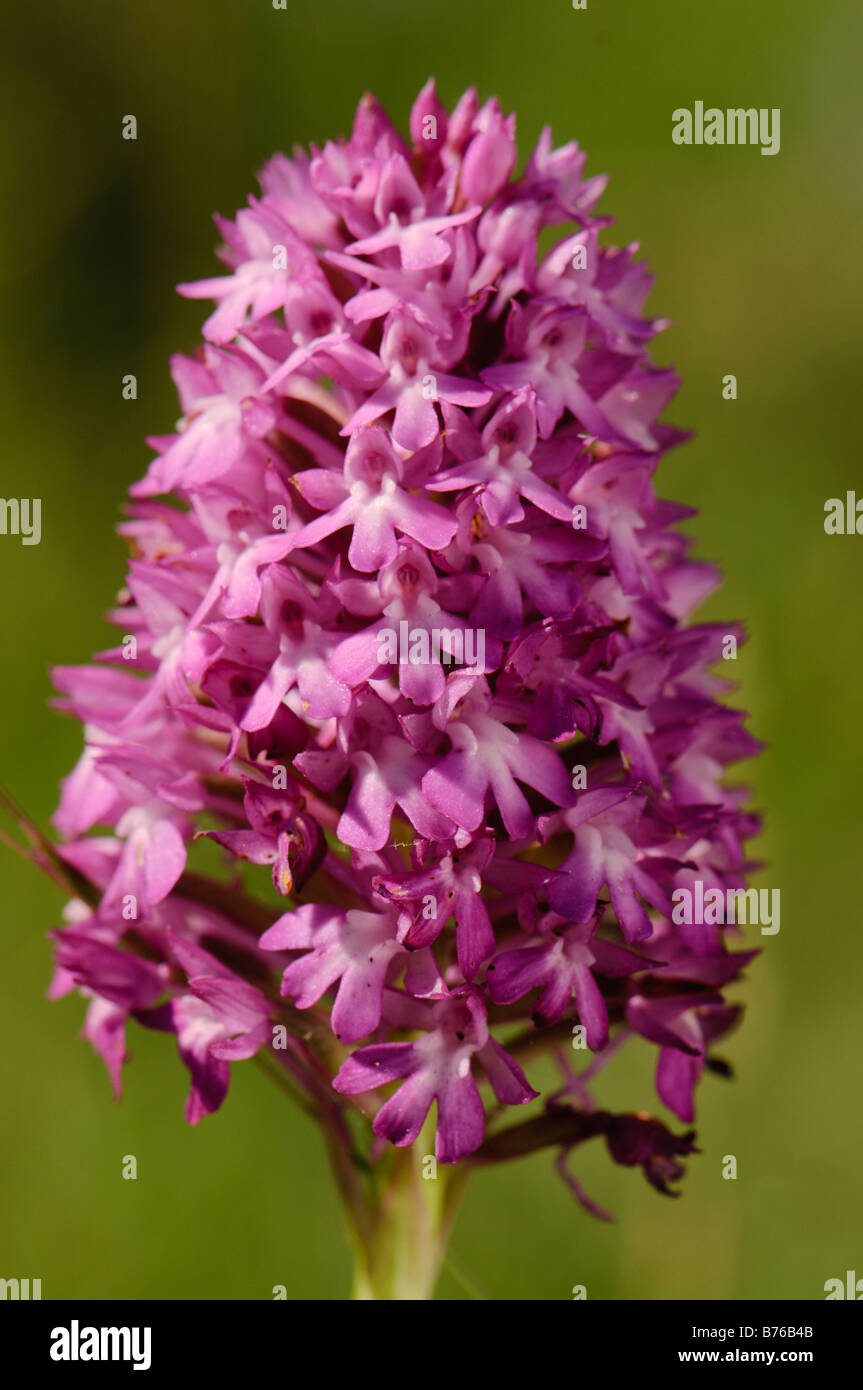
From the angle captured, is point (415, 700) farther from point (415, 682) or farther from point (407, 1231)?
point (407, 1231)

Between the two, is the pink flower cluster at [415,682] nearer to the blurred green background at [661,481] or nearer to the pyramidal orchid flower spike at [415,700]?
the pyramidal orchid flower spike at [415,700]

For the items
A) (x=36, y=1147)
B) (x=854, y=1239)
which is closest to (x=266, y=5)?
(x=36, y=1147)

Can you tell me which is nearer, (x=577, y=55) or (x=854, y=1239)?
(x=854, y=1239)

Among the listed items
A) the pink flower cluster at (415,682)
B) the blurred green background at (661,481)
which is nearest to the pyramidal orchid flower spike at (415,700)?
the pink flower cluster at (415,682)

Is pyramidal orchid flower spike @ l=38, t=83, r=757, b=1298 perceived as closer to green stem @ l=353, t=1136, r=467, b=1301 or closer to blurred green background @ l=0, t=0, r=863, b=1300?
green stem @ l=353, t=1136, r=467, b=1301

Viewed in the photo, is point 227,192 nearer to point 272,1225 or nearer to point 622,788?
point 272,1225

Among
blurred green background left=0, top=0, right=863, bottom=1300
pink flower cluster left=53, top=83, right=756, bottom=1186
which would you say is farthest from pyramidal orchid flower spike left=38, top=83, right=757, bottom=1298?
blurred green background left=0, top=0, right=863, bottom=1300
